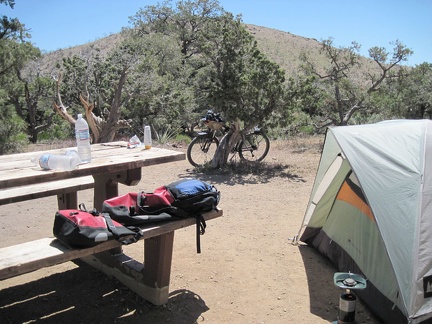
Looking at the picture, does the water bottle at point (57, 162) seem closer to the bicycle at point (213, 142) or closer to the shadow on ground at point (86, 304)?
the shadow on ground at point (86, 304)

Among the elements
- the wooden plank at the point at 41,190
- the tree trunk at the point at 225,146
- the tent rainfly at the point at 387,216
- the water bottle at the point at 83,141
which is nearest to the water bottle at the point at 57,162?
the water bottle at the point at 83,141

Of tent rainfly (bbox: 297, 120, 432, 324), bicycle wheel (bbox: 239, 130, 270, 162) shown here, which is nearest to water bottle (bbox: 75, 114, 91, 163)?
tent rainfly (bbox: 297, 120, 432, 324)

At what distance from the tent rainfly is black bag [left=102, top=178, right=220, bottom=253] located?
→ 4.17 ft

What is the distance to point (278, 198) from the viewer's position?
6.68 metres

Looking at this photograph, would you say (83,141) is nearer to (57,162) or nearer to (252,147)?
(57,162)

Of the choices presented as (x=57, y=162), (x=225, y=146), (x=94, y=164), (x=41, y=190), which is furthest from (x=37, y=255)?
(x=225, y=146)

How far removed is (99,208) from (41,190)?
58 centimetres

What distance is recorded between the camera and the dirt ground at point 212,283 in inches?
132

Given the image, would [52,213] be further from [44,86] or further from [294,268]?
[44,86]

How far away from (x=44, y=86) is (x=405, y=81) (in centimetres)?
1349

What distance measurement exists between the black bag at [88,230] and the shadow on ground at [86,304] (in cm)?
85

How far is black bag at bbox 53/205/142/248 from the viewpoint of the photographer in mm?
2652

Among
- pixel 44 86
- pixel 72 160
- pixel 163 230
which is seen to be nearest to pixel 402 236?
pixel 163 230

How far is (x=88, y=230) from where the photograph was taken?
8.80ft
